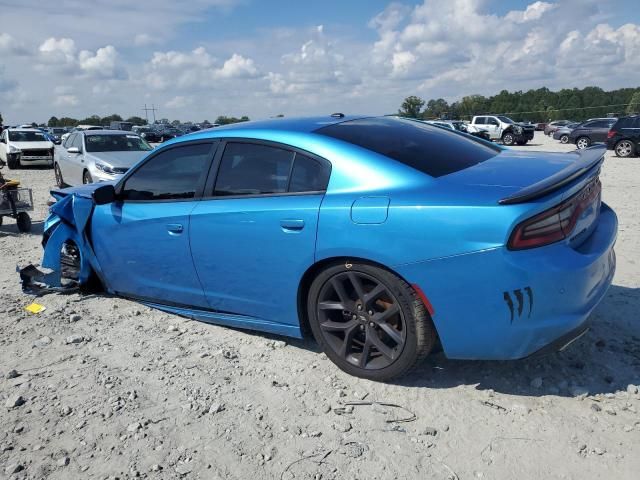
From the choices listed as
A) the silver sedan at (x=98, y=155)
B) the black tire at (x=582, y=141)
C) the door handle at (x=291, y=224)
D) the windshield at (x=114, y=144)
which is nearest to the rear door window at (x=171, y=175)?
the door handle at (x=291, y=224)

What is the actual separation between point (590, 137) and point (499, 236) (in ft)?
84.9

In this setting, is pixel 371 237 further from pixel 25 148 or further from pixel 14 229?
pixel 25 148

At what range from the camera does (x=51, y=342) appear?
390 cm

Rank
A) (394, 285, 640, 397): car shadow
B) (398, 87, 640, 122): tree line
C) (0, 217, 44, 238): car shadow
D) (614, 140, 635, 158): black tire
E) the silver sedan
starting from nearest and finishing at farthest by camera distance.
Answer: (394, 285, 640, 397): car shadow, (0, 217, 44, 238): car shadow, the silver sedan, (614, 140, 635, 158): black tire, (398, 87, 640, 122): tree line

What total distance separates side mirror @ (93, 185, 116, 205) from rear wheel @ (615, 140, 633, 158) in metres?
19.8

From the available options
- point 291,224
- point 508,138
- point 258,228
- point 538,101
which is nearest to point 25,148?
point 258,228

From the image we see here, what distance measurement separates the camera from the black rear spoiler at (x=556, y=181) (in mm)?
2496

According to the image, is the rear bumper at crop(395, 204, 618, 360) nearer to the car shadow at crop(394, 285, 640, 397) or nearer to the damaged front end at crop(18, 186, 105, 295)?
the car shadow at crop(394, 285, 640, 397)

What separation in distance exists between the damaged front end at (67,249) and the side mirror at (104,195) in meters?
0.31

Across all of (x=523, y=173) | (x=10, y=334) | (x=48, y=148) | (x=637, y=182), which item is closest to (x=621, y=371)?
(x=523, y=173)

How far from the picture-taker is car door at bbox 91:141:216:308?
148 inches

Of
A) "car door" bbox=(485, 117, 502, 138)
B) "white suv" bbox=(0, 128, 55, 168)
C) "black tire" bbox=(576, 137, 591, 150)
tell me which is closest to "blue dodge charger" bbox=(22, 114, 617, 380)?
"white suv" bbox=(0, 128, 55, 168)

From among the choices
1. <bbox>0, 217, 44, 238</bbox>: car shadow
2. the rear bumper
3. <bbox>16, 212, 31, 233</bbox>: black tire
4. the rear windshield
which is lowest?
<bbox>0, 217, 44, 238</bbox>: car shadow

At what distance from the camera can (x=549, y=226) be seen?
2.58 meters
